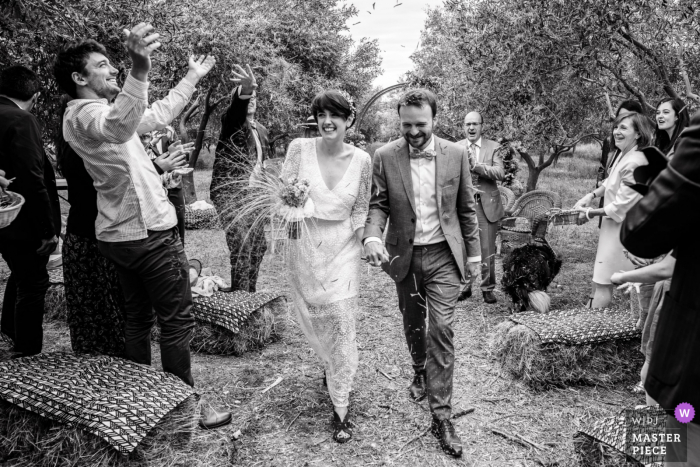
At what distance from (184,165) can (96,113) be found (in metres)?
1.07

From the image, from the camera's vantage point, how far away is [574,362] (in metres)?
4.38

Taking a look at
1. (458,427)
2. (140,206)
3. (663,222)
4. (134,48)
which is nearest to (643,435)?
(458,427)

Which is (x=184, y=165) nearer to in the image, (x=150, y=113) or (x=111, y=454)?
(x=150, y=113)

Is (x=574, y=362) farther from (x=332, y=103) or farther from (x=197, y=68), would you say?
(x=197, y=68)

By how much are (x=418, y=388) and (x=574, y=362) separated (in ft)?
4.67

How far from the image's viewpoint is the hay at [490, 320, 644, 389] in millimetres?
4359

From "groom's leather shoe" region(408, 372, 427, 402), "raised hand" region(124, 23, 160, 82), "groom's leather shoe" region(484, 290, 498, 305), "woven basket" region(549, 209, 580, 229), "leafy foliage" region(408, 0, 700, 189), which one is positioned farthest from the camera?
"groom's leather shoe" region(484, 290, 498, 305)

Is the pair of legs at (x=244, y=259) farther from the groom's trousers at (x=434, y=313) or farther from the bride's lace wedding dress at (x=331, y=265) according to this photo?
the groom's trousers at (x=434, y=313)

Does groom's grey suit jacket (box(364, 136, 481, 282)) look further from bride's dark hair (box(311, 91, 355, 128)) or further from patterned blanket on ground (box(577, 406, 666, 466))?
patterned blanket on ground (box(577, 406, 666, 466))

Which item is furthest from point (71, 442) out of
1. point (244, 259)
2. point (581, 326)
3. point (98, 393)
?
point (581, 326)

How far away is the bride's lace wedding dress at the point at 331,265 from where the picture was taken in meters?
3.61

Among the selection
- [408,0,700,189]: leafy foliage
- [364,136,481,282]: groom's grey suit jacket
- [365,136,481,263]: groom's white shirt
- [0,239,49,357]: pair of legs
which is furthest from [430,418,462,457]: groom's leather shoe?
[0,239,49,357]: pair of legs

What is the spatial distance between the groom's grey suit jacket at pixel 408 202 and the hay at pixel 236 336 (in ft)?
6.33

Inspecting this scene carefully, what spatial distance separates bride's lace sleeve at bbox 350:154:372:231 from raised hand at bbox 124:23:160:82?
65.0 inches
